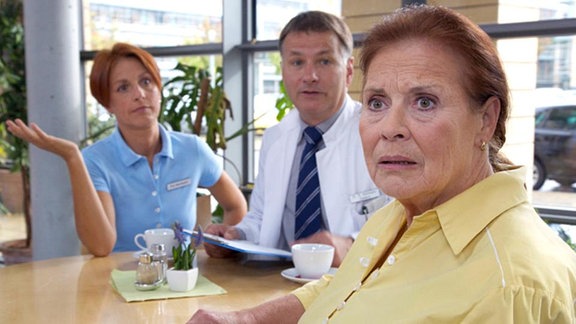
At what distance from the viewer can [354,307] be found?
124 cm

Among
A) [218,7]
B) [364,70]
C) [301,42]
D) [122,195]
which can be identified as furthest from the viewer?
[218,7]


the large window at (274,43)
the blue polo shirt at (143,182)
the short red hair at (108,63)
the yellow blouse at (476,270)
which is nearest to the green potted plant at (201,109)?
the large window at (274,43)

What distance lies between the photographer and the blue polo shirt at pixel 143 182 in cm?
264

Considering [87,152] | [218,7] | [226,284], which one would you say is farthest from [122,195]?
[218,7]

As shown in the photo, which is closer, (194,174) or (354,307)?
(354,307)

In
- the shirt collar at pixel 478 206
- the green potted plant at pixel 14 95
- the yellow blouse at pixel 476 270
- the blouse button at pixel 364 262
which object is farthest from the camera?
the green potted plant at pixel 14 95

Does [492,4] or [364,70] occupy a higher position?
[492,4]

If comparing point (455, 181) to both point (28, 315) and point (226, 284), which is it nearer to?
→ point (226, 284)

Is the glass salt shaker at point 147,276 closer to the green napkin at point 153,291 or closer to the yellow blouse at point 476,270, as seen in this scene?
the green napkin at point 153,291

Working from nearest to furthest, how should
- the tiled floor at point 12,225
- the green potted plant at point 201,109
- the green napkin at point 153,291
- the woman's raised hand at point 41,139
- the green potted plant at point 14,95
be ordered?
1. the green napkin at point 153,291
2. the woman's raised hand at point 41,139
3. the green potted plant at point 201,109
4. the green potted plant at point 14,95
5. the tiled floor at point 12,225

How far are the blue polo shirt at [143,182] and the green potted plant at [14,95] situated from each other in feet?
8.99

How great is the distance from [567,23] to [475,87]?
7.72 feet

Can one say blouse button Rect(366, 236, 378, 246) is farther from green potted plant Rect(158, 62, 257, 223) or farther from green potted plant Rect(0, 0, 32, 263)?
green potted plant Rect(0, 0, 32, 263)

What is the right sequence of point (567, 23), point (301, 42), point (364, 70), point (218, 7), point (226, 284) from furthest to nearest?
point (218, 7), point (567, 23), point (301, 42), point (226, 284), point (364, 70)
